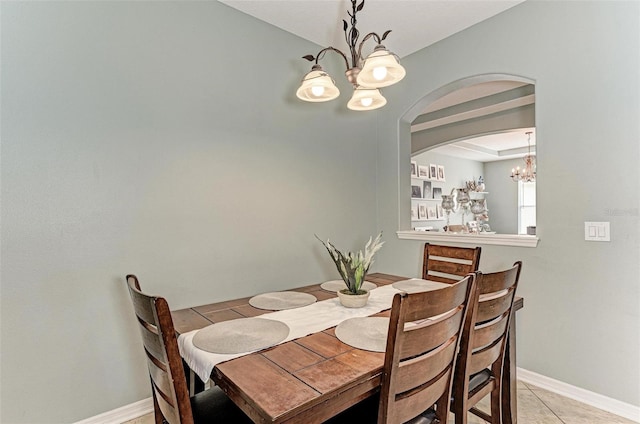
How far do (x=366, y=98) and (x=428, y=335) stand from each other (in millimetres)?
1367

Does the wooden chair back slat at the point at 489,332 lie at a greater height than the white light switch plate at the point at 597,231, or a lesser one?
lesser

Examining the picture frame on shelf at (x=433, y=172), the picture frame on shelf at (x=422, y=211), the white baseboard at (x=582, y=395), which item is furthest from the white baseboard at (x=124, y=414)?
the picture frame on shelf at (x=433, y=172)

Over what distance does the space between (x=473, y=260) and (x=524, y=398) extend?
0.96 m

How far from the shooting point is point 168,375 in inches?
40.5

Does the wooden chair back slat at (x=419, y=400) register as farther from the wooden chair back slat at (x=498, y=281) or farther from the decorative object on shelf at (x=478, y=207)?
the decorative object on shelf at (x=478, y=207)

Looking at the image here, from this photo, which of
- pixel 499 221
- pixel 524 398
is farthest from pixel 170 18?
pixel 499 221

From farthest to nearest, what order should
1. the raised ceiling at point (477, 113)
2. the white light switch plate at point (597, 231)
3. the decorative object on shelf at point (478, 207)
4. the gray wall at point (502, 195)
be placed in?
the gray wall at point (502, 195)
the raised ceiling at point (477, 113)
the decorative object on shelf at point (478, 207)
the white light switch plate at point (597, 231)

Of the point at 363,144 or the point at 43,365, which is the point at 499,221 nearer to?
the point at 363,144

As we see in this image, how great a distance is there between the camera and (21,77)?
1.62m

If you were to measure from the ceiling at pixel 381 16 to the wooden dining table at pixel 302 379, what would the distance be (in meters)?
2.28

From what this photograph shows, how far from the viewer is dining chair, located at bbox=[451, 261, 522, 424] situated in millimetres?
1299

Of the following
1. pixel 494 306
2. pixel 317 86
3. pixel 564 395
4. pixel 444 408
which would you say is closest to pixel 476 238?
pixel 564 395

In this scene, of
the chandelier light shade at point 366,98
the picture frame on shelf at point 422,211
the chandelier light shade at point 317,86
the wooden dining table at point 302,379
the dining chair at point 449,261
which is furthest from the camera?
the picture frame on shelf at point 422,211

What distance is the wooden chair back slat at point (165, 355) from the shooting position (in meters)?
0.98
